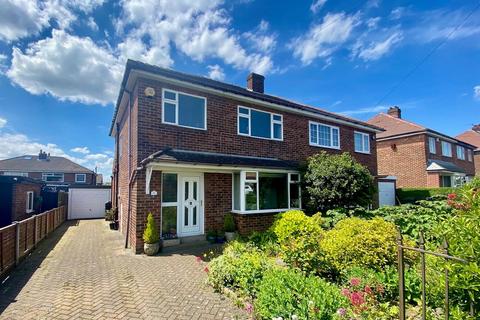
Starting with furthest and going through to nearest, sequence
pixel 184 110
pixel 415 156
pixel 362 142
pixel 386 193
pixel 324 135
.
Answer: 1. pixel 415 156
2. pixel 386 193
3. pixel 362 142
4. pixel 324 135
5. pixel 184 110

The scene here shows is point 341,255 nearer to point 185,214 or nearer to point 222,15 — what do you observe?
point 185,214

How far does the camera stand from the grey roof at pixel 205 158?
25.8 ft

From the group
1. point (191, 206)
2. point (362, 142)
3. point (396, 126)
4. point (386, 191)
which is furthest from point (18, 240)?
point (396, 126)

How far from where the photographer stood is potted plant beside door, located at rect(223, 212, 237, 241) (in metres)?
9.31

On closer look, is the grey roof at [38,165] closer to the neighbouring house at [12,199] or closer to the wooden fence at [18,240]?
the neighbouring house at [12,199]

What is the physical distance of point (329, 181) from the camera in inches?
418

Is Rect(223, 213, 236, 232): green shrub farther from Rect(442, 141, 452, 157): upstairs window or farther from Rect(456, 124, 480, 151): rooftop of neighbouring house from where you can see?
Rect(456, 124, 480, 151): rooftop of neighbouring house

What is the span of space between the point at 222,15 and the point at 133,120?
4.95 meters

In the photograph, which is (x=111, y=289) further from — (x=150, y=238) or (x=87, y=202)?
(x=87, y=202)

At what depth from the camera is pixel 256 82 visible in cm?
1470

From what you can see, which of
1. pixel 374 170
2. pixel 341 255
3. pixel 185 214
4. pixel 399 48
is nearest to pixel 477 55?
pixel 399 48

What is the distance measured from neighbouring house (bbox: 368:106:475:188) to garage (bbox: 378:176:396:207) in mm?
4347

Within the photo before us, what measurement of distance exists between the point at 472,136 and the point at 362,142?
114 feet

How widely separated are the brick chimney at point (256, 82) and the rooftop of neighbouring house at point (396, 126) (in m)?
13.8
